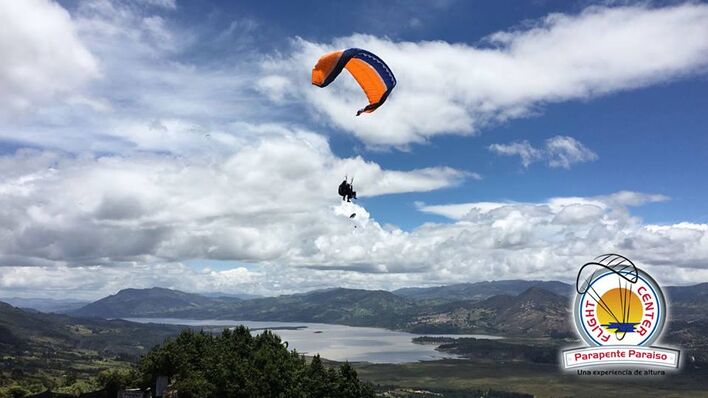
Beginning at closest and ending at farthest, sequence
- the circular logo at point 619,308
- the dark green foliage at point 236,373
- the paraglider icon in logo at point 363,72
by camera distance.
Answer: the paraglider icon in logo at point 363,72, the circular logo at point 619,308, the dark green foliage at point 236,373

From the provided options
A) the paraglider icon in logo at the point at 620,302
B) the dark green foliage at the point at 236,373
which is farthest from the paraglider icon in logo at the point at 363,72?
the dark green foliage at the point at 236,373

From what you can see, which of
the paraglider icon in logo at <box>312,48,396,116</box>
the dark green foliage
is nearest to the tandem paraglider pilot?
the paraglider icon in logo at <box>312,48,396,116</box>

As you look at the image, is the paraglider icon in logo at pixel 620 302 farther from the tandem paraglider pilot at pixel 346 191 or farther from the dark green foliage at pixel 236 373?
the dark green foliage at pixel 236 373

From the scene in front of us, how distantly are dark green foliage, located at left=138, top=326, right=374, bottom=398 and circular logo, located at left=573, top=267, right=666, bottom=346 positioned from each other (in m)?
44.6

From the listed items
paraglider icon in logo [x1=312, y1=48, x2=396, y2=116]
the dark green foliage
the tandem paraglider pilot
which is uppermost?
paraglider icon in logo [x1=312, y1=48, x2=396, y2=116]

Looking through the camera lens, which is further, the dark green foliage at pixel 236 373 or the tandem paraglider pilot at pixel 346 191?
the dark green foliage at pixel 236 373

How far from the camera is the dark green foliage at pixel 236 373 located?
7425cm

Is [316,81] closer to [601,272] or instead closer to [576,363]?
[601,272]

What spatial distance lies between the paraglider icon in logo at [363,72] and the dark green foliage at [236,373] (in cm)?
4548

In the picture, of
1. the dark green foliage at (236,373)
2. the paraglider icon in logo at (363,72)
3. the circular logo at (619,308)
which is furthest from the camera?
the dark green foliage at (236,373)

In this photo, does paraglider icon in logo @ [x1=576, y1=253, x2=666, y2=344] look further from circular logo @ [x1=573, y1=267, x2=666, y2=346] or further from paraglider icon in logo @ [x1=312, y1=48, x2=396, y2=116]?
paraglider icon in logo @ [x1=312, y1=48, x2=396, y2=116]

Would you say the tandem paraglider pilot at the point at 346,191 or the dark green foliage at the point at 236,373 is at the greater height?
the tandem paraglider pilot at the point at 346,191

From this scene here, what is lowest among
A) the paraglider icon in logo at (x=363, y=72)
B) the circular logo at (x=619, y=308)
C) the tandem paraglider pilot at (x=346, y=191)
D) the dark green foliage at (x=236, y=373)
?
the dark green foliage at (x=236, y=373)

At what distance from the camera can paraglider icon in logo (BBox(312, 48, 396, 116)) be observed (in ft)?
148
